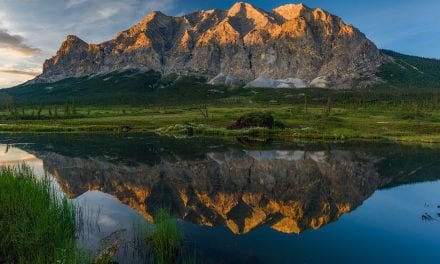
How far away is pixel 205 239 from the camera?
23016 millimetres

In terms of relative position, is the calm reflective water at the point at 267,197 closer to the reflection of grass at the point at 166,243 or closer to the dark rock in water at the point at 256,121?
the reflection of grass at the point at 166,243

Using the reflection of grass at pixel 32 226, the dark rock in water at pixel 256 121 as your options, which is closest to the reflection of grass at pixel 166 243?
the reflection of grass at pixel 32 226

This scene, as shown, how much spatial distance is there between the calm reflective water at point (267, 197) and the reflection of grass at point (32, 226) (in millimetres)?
2826

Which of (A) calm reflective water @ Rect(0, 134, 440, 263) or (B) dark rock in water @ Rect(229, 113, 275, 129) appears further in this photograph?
(B) dark rock in water @ Rect(229, 113, 275, 129)

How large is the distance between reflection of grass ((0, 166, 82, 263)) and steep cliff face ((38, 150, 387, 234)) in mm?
8748

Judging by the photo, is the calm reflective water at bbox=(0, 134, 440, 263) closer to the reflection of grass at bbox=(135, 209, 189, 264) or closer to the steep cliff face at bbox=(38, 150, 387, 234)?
the steep cliff face at bbox=(38, 150, 387, 234)

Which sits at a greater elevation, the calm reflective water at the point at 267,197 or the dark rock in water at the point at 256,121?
the dark rock in water at the point at 256,121

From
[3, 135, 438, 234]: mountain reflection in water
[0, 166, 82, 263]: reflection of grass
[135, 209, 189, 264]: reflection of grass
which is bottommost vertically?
[3, 135, 438, 234]: mountain reflection in water

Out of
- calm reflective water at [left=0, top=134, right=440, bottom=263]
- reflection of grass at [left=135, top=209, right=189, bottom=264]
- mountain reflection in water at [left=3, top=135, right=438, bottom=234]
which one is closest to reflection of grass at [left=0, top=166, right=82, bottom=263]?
calm reflective water at [left=0, top=134, right=440, bottom=263]

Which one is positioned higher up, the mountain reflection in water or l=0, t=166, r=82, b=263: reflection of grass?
l=0, t=166, r=82, b=263: reflection of grass

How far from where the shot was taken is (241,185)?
3981 cm

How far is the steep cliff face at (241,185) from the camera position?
28.9 metres

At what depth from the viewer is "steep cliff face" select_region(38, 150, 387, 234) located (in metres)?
28.9

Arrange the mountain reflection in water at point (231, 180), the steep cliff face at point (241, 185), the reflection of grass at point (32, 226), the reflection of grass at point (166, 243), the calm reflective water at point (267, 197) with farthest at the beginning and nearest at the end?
the mountain reflection in water at point (231, 180), the steep cliff face at point (241, 185), the calm reflective water at point (267, 197), the reflection of grass at point (166, 243), the reflection of grass at point (32, 226)
